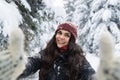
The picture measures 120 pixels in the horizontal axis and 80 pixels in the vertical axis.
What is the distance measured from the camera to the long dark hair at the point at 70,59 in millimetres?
4664

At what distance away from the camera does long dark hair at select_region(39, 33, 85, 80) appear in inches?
184

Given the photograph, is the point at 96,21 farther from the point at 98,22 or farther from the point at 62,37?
the point at 62,37

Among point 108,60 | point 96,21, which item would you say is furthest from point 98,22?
point 108,60

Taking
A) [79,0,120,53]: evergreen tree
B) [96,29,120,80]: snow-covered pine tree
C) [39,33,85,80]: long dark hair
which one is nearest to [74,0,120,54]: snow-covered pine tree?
[79,0,120,53]: evergreen tree

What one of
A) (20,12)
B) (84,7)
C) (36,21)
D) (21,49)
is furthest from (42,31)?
(84,7)

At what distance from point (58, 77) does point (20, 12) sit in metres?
2.10

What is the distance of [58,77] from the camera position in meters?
4.66

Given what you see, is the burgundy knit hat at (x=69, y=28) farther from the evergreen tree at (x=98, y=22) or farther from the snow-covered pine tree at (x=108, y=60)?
the evergreen tree at (x=98, y=22)

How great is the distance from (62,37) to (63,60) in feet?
0.97

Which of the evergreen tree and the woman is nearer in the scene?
the woman

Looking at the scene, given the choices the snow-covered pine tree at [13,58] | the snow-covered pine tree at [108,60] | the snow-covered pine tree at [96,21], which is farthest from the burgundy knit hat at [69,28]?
the snow-covered pine tree at [96,21]

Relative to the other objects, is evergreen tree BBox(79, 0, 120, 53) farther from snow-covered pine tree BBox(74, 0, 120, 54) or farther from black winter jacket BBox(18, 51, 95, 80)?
black winter jacket BBox(18, 51, 95, 80)

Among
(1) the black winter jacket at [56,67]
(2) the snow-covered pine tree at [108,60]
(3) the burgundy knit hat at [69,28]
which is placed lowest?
(1) the black winter jacket at [56,67]

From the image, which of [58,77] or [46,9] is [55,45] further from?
[46,9]
